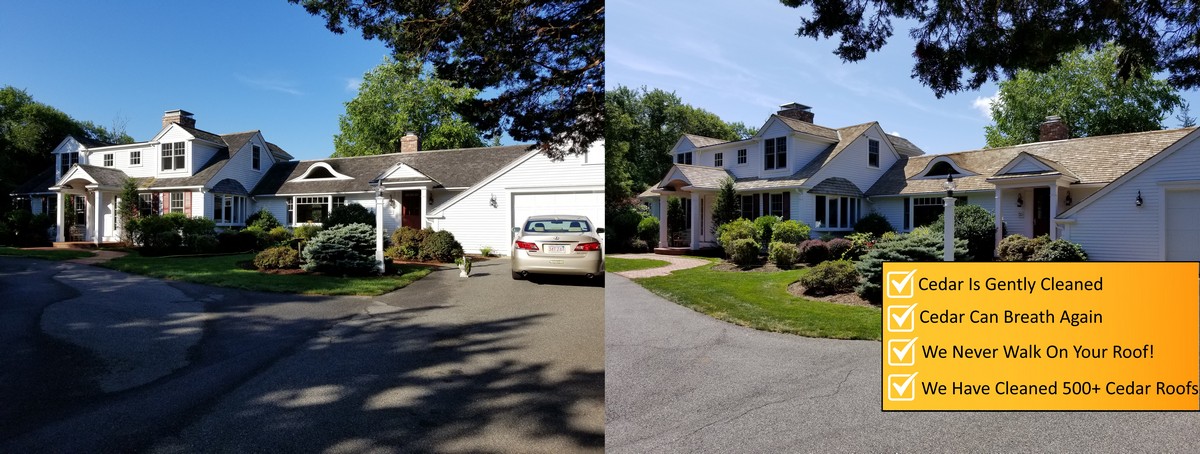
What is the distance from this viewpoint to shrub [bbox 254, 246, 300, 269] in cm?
266

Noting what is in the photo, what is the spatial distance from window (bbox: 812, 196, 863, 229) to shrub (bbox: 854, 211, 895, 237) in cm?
3

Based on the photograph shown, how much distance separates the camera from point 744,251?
7.53ft

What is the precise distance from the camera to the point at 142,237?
262cm

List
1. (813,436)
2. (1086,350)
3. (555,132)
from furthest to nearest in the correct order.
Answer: (555,132), (813,436), (1086,350)

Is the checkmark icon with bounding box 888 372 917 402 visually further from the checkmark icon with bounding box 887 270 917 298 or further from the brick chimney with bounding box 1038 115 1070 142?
the brick chimney with bounding box 1038 115 1070 142

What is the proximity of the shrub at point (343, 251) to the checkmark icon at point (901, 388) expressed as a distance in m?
2.68

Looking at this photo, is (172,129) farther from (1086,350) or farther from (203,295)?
(1086,350)

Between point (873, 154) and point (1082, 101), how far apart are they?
2.43 feet

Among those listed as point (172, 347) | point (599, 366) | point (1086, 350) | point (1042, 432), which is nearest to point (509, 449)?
point (599, 366)

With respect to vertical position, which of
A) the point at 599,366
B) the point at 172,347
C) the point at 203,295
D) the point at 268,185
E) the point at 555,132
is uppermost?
the point at 555,132

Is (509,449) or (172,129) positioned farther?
(172,129)

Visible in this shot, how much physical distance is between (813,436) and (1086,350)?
3.95 feet

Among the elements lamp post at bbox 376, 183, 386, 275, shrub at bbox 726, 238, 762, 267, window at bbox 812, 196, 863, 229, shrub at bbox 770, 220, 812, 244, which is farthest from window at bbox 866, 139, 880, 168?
lamp post at bbox 376, 183, 386, 275

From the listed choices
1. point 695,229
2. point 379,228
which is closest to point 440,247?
point 379,228
